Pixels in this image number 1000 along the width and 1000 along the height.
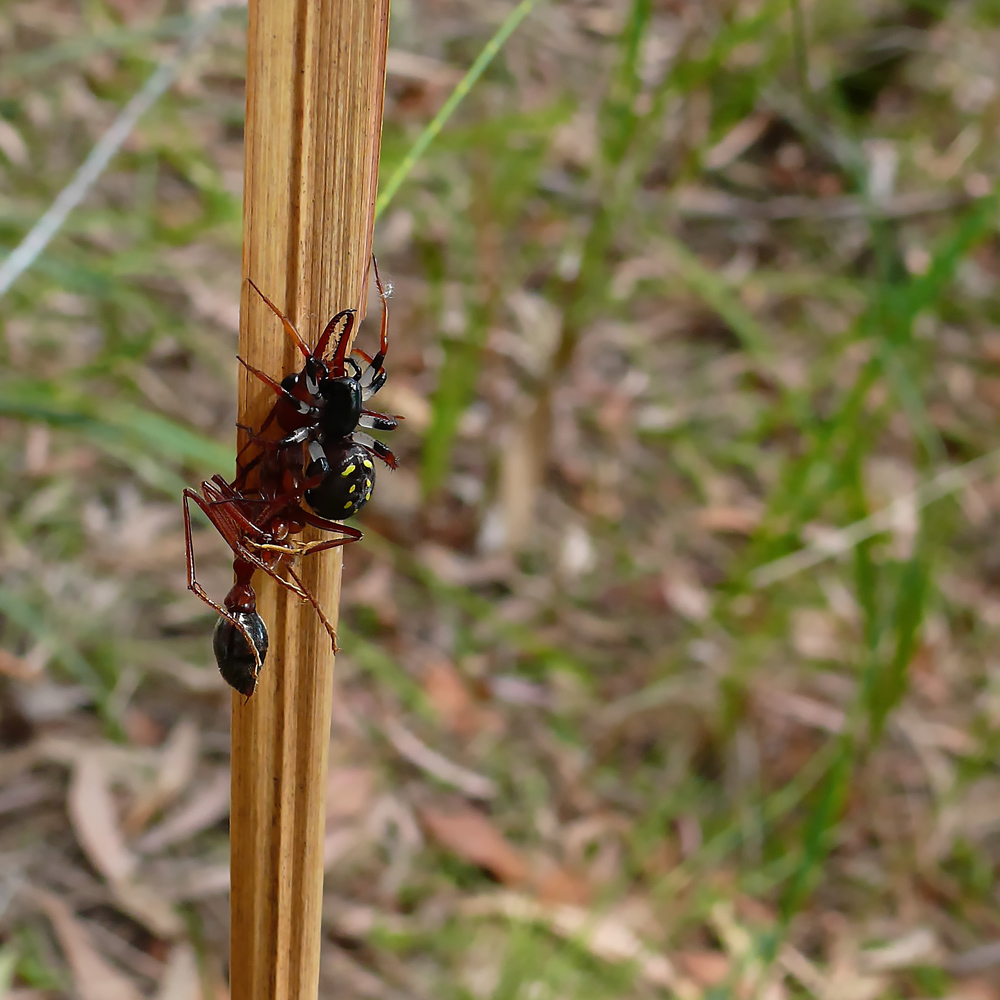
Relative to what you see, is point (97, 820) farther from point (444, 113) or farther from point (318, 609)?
point (444, 113)

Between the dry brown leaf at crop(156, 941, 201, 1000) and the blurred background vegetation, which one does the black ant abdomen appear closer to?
the blurred background vegetation

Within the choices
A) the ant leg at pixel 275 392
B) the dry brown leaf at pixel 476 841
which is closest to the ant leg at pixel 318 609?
the ant leg at pixel 275 392

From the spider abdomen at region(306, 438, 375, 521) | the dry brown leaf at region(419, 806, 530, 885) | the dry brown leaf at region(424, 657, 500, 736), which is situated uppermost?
the dry brown leaf at region(424, 657, 500, 736)

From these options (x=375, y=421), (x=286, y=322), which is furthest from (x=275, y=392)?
(x=375, y=421)

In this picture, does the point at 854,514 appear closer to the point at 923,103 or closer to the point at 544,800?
the point at 544,800

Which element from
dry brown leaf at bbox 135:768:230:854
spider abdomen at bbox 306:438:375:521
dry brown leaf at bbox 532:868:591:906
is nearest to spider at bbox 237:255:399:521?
spider abdomen at bbox 306:438:375:521

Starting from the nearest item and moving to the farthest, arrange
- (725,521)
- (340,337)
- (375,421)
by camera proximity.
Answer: (340,337)
(375,421)
(725,521)

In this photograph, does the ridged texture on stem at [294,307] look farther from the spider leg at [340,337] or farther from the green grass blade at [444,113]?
the green grass blade at [444,113]
